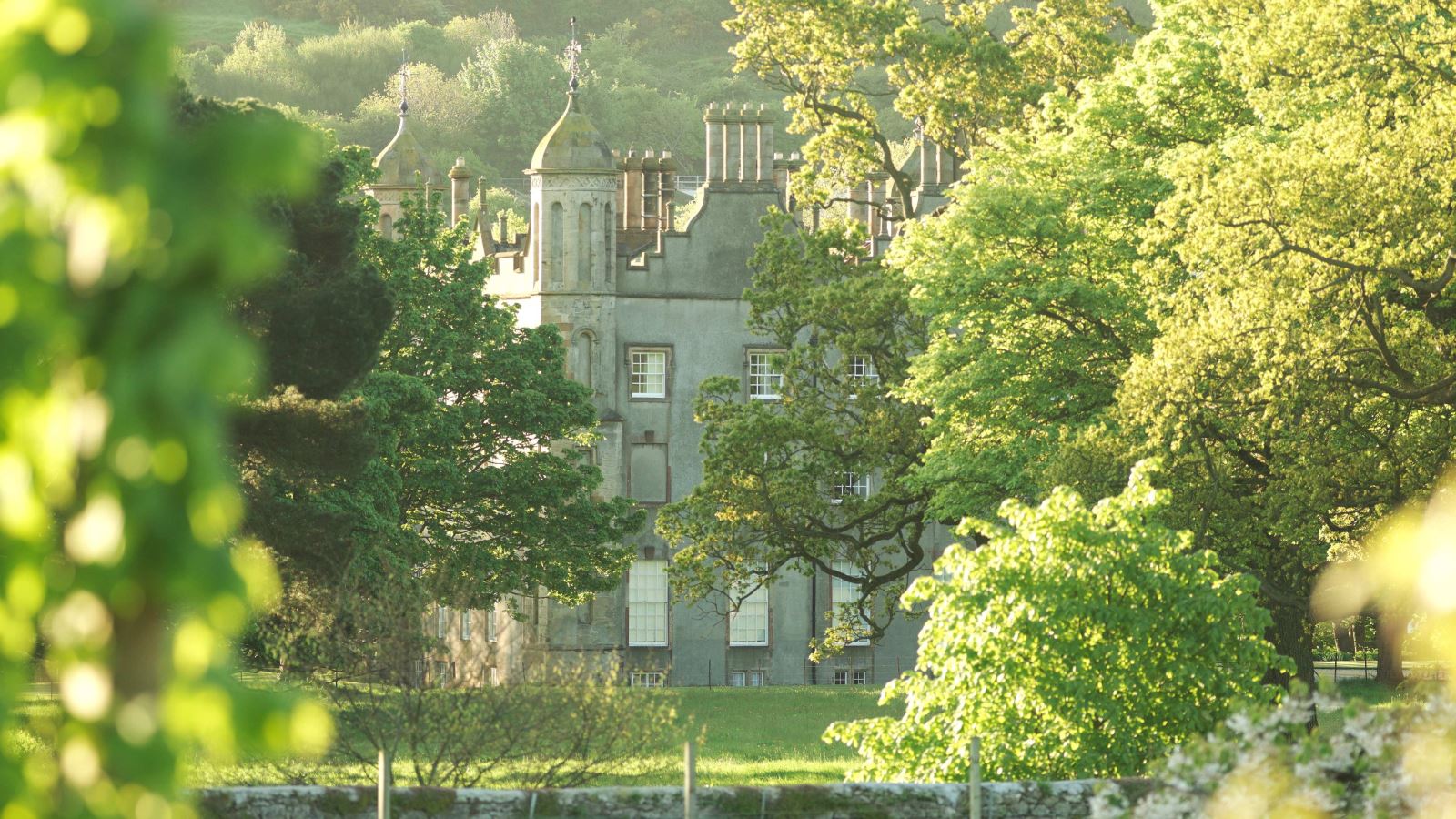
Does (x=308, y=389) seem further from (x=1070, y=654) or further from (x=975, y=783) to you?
(x=975, y=783)

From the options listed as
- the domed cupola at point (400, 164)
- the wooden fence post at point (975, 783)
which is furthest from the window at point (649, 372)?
the wooden fence post at point (975, 783)

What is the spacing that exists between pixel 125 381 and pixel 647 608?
49844 millimetres

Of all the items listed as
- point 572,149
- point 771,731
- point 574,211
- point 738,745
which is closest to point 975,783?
point 738,745

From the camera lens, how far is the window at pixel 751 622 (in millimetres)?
52719

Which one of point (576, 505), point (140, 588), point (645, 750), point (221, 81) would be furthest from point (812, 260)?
point (221, 81)

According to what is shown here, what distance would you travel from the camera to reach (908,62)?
139 feet

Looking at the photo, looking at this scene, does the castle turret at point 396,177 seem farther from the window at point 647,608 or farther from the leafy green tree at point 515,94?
the leafy green tree at point 515,94

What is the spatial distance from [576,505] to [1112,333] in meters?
14.5

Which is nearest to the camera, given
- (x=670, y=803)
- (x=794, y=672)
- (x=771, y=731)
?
(x=670, y=803)

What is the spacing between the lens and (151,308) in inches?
110

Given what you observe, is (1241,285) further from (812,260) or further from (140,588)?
(140,588)

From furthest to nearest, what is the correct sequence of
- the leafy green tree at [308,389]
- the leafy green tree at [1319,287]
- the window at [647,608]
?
the window at [647,608] < the leafy green tree at [308,389] < the leafy green tree at [1319,287]

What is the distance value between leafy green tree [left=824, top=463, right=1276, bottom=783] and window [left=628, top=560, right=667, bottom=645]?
34355mm

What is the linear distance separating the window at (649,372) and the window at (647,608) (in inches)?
172
